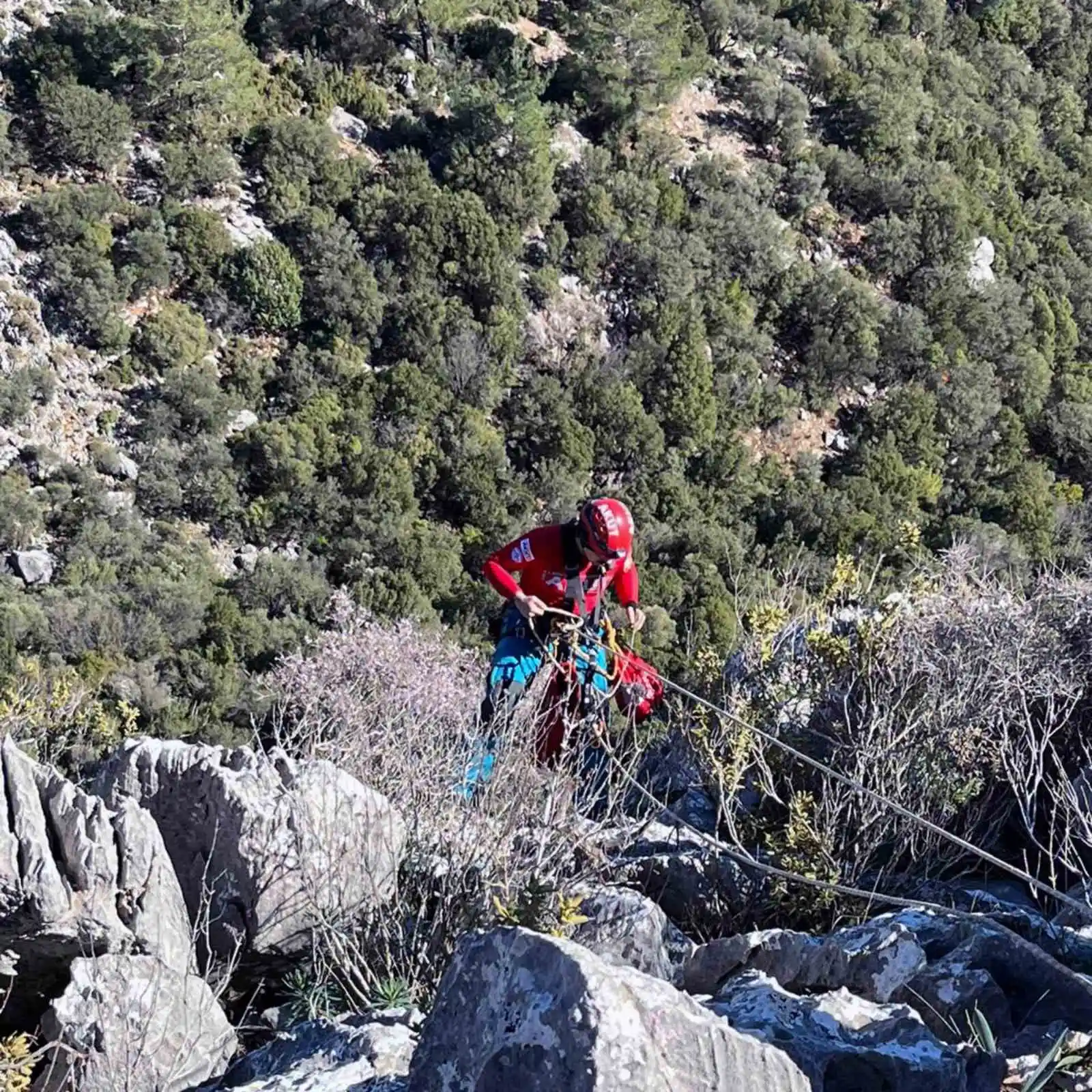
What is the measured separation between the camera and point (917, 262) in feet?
70.6

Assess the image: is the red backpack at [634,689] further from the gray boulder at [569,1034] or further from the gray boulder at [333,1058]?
the gray boulder at [569,1034]

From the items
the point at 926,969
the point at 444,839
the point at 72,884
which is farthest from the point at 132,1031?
the point at 926,969

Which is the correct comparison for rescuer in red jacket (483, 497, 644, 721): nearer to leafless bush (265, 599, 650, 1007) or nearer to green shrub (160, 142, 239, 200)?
leafless bush (265, 599, 650, 1007)

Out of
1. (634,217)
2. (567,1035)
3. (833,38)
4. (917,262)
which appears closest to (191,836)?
(567,1035)

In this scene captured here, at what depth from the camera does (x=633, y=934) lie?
3387 mm

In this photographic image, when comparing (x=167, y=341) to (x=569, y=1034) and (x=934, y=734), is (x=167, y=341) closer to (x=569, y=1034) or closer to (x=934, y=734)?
(x=934, y=734)

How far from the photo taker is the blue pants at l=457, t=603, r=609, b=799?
4.86 meters

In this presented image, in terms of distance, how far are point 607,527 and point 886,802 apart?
2743 mm

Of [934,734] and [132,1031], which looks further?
[934,734]

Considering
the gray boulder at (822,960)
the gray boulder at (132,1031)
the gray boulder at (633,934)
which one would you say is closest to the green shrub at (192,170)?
the gray boulder at (633,934)

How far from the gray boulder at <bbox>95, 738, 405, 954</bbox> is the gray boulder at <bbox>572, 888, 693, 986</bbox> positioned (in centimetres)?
64

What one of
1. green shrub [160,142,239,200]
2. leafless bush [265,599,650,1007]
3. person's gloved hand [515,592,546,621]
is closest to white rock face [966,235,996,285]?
green shrub [160,142,239,200]

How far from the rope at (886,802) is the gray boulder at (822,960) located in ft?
1.11

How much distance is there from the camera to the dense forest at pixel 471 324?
1449 cm
